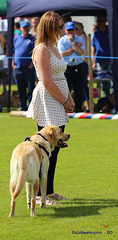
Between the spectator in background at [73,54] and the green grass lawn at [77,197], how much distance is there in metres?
3.14

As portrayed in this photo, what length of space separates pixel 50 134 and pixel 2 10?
13.5 meters

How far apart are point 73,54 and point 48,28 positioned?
832 cm

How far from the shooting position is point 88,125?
40.9 feet

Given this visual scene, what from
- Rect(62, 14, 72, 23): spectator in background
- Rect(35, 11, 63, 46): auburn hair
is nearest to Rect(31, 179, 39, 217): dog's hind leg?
Rect(35, 11, 63, 46): auburn hair

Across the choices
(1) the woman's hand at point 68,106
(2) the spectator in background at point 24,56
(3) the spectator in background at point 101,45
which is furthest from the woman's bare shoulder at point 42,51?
(2) the spectator in background at point 24,56

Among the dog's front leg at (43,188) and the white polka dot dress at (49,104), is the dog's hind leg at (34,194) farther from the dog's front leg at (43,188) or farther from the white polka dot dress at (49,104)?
the white polka dot dress at (49,104)

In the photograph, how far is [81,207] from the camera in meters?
5.75

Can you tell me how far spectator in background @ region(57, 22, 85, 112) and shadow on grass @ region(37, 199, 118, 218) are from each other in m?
8.01

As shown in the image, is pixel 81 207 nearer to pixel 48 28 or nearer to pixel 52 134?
pixel 52 134

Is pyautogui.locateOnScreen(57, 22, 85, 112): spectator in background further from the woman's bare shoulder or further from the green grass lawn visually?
the woman's bare shoulder

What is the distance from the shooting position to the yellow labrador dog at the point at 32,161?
511cm

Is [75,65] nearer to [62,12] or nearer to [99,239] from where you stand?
[62,12]

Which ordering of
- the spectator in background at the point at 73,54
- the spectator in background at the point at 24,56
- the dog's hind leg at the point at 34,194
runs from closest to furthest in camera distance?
the dog's hind leg at the point at 34,194
the spectator in background at the point at 73,54
the spectator in background at the point at 24,56

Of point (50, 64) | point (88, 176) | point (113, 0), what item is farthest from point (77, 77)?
point (50, 64)
